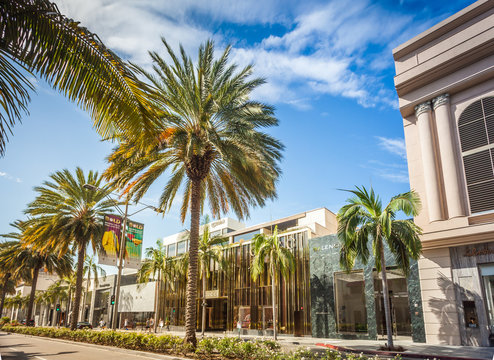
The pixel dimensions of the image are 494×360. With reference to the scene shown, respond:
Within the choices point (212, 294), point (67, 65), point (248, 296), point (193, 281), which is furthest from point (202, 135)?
point (212, 294)

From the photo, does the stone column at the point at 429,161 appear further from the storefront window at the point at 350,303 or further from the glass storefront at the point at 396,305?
the storefront window at the point at 350,303

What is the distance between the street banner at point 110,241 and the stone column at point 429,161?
792 inches

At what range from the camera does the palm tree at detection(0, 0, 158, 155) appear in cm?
603

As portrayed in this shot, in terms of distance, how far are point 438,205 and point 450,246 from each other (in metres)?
2.40

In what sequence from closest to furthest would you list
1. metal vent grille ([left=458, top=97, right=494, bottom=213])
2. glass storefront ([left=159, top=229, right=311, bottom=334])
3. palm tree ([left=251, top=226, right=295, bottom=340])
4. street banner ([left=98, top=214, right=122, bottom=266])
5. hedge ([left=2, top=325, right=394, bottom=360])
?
hedge ([left=2, top=325, right=394, bottom=360]), metal vent grille ([left=458, top=97, right=494, bottom=213]), street banner ([left=98, top=214, right=122, bottom=266]), palm tree ([left=251, top=226, right=295, bottom=340]), glass storefront ([left=159, top=229, right=311, bottom=334])

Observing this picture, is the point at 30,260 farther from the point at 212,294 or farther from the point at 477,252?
the point at 477,252

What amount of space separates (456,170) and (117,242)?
22.1 m

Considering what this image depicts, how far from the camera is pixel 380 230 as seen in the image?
728 inches

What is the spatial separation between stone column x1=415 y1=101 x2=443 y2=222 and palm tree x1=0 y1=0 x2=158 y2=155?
62.1ft

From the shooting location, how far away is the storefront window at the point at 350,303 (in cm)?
2603

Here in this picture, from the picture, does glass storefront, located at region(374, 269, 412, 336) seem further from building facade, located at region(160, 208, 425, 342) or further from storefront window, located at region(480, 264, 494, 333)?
storefront window, located at region(480, 264, 494, 333)

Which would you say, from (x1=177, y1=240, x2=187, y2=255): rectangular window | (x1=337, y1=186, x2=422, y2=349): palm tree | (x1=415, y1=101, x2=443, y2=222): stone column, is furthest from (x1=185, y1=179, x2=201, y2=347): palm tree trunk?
(x1=177, y1=240, x2=187, y2=255): rectangular window

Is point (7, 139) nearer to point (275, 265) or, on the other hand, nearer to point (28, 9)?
point (28, 9)

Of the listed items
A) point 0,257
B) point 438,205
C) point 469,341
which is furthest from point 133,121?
point 0,257
